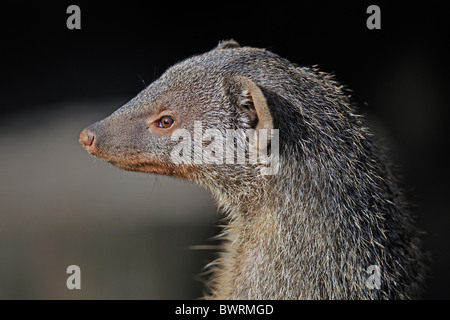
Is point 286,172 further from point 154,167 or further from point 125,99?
point 125,99

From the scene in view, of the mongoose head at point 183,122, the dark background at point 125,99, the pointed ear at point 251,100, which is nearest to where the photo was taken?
the pointed ear at point 251,100

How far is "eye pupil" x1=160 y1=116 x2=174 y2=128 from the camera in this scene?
220cm

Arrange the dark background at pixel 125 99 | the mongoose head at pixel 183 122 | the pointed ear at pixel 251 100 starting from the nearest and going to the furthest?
the pointed ear at pixel 251 100
the mongoose head at pixel 183 122
the dark background at pixel 125 99

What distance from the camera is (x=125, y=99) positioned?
4.77m

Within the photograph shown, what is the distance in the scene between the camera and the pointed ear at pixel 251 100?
1954 millimetres

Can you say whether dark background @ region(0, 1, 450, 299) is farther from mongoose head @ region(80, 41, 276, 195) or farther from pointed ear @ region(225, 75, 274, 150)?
pointed ear @ region(225, 75, 274, 150)

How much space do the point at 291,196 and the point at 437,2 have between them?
3.05 metres

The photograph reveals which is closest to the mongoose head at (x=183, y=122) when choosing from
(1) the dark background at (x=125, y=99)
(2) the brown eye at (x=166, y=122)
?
(2) the brown eye at (x=166, y=122)

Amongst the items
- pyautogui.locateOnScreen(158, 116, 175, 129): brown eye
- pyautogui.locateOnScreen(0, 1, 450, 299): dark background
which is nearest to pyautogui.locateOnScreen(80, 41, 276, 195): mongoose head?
pyautogui.locateOnScreen(158, 116, 175, 129): brown eye

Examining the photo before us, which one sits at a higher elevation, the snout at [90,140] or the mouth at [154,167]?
the snout at [90,140]

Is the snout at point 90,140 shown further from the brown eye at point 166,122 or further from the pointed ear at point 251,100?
the pointed ear at point 251,100

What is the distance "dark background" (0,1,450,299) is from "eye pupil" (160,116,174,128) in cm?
158

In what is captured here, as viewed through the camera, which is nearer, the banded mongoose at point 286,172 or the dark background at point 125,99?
the banded mongoose at point 286,172

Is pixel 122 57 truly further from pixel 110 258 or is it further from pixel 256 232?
pixel 256 232
